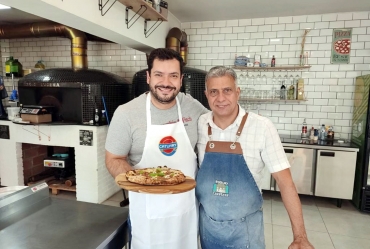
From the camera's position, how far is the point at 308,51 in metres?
3.87

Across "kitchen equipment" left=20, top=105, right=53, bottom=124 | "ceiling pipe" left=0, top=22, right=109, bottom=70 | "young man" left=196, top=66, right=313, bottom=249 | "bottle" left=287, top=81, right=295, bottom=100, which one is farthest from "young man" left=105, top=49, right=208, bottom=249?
"bottle" left=287, top=81, right=295, bottom=100

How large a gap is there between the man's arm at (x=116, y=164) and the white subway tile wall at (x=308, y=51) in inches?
119

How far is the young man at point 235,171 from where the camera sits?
141 centimetres

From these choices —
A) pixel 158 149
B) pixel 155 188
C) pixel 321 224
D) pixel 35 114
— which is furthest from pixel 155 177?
pixel 321 224

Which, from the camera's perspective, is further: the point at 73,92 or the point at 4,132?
the point at 4,132

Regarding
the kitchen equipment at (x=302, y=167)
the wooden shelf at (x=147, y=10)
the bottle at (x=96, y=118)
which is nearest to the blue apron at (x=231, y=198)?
the wooden shelf at (x=147, y=10)

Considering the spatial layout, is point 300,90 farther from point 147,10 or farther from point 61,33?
point 61,33

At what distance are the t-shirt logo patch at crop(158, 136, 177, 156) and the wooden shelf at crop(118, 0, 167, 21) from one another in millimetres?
1581

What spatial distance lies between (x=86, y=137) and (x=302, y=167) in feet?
9.42

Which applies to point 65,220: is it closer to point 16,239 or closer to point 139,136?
point 16,239

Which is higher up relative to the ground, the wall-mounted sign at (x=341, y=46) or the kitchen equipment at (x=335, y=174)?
the wall-mounted sign at (x=341, y=46)

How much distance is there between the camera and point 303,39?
379cm

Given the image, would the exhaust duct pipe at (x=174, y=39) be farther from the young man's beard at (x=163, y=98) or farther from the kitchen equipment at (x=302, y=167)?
the young man's beard at (x=163, y=98)

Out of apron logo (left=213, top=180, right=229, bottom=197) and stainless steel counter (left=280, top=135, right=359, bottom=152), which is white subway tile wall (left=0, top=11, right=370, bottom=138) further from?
apron logo (left=213, top=180, right=229, bottom=197)
